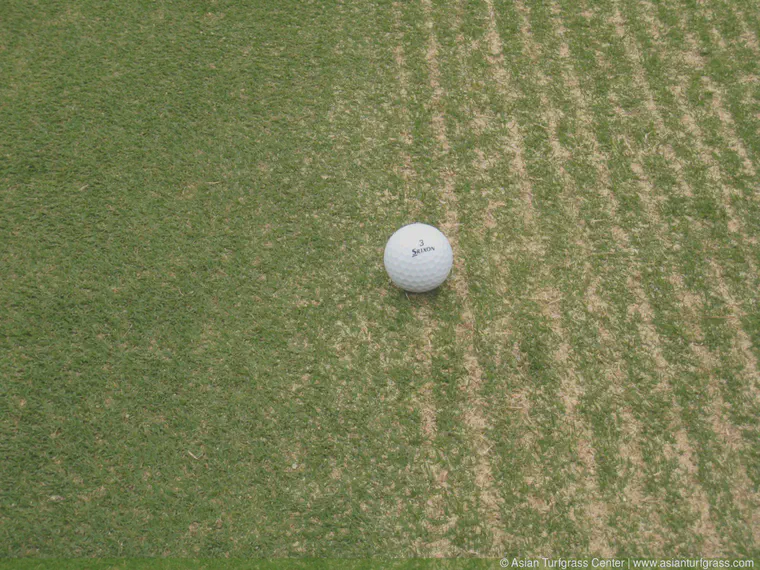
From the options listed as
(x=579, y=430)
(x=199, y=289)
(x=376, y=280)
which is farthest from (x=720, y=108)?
(x=199, y=289)

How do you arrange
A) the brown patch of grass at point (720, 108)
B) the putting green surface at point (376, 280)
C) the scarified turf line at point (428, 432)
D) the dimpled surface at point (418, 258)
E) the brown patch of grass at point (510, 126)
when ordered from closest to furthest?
the scarified turf line at point (428, 432), the putting green surface at point (376, 280), the dimpled surface at point (418, 258), the brown patch of grass at point (510, 126), the brown patch of grass at point (720, 108)

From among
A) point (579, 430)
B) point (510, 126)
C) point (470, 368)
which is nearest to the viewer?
point (579, 430)

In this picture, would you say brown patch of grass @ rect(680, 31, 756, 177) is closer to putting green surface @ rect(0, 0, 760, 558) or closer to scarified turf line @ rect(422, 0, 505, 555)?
putting green surface @ rect(0, 0, 760, 558)

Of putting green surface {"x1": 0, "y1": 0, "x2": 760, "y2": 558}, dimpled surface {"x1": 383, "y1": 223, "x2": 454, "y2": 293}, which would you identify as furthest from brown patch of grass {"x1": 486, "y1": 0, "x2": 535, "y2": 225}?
dimpled surface {"x1": 383, "y1": 223, "x2": 454, "y2": 293}

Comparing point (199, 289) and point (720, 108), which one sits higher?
point (199, 289)

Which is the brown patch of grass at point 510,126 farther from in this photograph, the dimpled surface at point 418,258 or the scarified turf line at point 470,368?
the dimpled surface at point 418,258

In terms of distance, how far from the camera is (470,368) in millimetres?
3123

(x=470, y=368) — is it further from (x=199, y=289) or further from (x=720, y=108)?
(x=720, y=108)

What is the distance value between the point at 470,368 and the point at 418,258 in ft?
2.21

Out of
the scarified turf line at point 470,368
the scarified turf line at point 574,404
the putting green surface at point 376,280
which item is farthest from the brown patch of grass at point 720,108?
the scarified turf line at point 470,368

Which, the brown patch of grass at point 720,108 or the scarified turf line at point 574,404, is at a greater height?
the brown patch of grass at point 720,108

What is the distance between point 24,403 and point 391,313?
2.07 metres

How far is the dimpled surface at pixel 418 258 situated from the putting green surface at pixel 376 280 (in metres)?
0.17

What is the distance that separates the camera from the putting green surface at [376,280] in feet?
9.02
